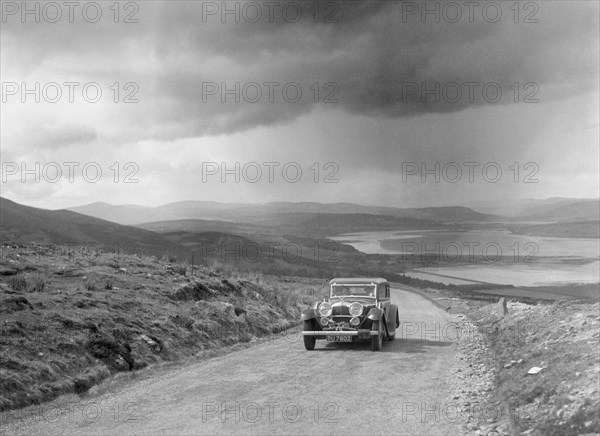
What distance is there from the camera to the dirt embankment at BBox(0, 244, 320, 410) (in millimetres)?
12141

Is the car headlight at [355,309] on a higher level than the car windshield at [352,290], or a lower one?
lower

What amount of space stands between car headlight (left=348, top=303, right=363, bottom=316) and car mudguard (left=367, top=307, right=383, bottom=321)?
0.37m

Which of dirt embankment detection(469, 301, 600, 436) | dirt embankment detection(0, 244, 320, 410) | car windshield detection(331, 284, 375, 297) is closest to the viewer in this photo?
dirt embankment detection(469, 301, 600, 436)

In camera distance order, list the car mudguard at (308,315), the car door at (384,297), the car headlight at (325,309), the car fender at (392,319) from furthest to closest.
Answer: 1. the car fender at (392,319)
2. the car door at (384,297)
3. the car headlight at (325,309)
4. the car mudguard at (308,315)

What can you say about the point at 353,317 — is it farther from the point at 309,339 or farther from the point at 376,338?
the point at 309,339

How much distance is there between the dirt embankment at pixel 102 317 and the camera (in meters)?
12.1

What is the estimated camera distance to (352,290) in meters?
18.5

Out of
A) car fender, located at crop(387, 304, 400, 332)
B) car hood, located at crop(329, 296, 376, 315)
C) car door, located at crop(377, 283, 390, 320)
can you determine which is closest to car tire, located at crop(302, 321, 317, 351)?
car hood, located at crop(329, 296, 376, 315)

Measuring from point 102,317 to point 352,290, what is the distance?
837 cm

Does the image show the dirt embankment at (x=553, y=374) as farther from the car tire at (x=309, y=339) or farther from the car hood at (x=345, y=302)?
the car tire at (x=309, y=339)

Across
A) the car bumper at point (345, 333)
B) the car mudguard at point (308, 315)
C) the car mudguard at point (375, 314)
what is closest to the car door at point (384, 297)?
the car mudguard at point (375, 314)

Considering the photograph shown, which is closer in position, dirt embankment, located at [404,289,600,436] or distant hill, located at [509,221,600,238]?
dirt embankment, located at [404,289,600,436]

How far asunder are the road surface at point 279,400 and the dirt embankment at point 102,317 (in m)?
1.60

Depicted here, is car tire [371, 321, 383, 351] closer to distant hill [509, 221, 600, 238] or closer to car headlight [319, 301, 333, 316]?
car headlight [319, 301, 333, 316]
